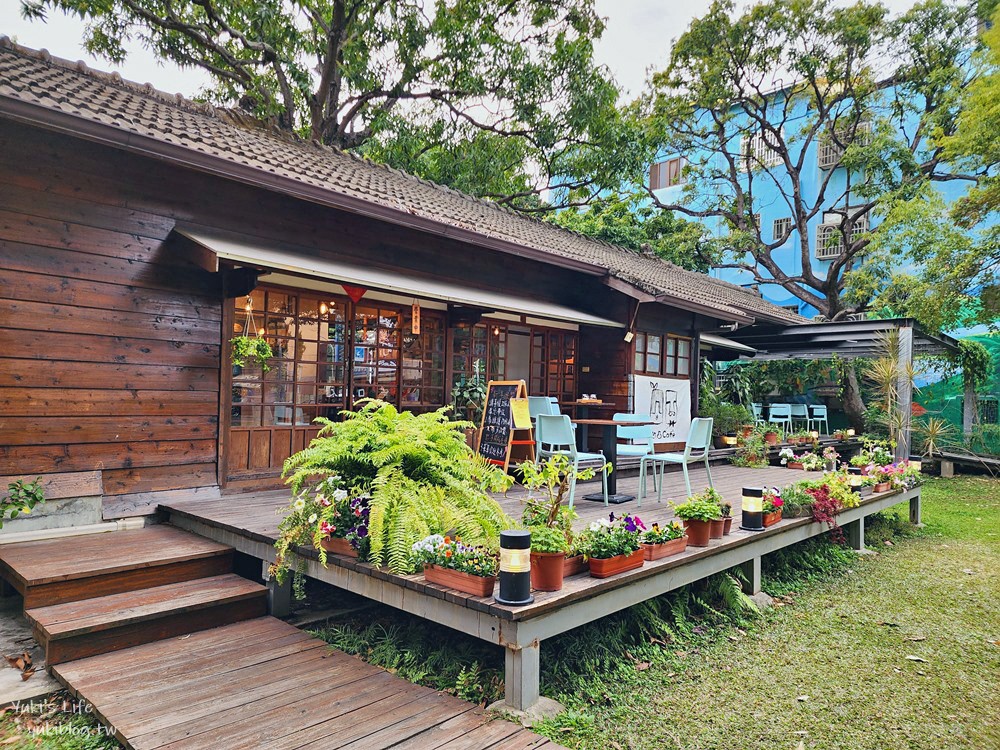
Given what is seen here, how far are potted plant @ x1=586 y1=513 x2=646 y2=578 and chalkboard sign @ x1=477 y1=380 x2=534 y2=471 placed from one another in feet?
8.81

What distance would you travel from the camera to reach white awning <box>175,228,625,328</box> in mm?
4777

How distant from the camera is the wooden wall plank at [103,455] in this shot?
167 inches

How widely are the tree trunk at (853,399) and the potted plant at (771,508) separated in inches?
433

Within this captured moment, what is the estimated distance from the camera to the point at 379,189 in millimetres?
6672

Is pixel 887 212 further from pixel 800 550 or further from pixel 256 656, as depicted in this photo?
pixel 256 656

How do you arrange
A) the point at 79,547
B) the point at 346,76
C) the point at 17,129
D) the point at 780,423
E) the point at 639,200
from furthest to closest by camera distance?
1. the point at 639,200
2. the point at 780,423
3. the point at 346,76
4. the point at 17,129
5. the point at 79,547

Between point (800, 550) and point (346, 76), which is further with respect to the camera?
point (346, 76)

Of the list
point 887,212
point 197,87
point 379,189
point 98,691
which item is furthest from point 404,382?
point 887,212

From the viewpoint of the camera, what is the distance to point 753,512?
4605mm

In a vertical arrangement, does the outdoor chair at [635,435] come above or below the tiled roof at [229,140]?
below

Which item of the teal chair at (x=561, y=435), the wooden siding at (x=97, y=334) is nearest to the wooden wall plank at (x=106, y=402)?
the wooden siding at (x=97, y=334)

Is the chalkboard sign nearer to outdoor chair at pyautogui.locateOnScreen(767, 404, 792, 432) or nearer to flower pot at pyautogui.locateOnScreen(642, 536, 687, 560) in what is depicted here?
flower pot at pyautogui.locateOnScreen(642, 536, 687, 560)

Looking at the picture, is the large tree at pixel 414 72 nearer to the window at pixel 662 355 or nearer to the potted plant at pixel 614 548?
the window at pixel 662 355

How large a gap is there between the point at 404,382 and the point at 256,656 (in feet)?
13.1
